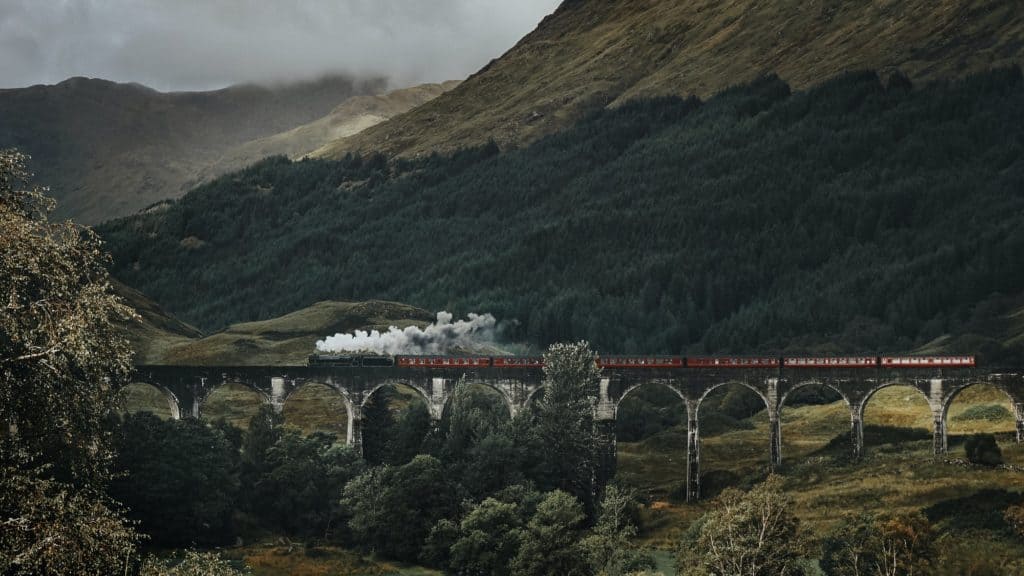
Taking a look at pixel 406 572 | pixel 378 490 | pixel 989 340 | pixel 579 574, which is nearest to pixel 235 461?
pixel 378 490

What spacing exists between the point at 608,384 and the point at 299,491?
36136 millimetres

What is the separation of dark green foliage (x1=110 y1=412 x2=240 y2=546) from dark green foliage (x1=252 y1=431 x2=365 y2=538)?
3.93m

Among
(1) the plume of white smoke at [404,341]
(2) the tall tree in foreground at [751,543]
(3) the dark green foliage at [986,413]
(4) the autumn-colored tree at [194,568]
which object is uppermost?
(1) the plume of white smoke at [404,341]

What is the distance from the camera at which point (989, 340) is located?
18812 centimetres

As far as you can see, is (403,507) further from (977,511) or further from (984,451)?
(984,451)

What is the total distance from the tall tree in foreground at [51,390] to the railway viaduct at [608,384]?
9189 cm

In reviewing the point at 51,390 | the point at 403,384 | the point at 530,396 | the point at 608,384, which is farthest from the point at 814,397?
the point at 51,390

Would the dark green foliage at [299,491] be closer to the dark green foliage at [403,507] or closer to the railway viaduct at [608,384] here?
the dark green foliage at [403,507]

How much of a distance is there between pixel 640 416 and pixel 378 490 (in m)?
76.4

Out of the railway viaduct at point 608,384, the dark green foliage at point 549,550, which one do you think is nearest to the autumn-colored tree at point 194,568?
the dark green foliage at point 549,550

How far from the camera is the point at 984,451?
10844cm

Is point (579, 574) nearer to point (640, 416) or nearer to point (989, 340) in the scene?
point (640, 416)

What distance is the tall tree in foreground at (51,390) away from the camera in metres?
26.5

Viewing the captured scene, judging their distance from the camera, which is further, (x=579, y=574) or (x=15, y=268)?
(x=579, y=574)
